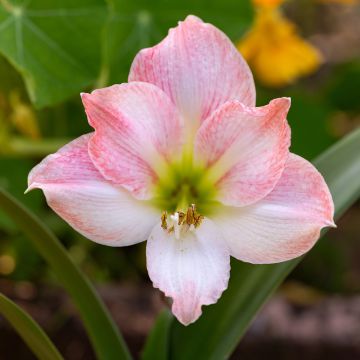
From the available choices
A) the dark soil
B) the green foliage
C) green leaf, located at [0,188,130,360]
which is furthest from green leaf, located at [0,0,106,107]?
the dark soil

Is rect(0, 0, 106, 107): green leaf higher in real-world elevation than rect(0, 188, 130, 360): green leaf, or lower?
higher

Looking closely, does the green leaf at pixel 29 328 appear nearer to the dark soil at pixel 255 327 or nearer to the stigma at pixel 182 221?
the stigma at pixel 182 221

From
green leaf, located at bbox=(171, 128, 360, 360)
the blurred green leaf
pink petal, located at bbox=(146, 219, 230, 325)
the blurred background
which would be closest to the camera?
pink petal, located at bbox=(146, 219, 230, 325)

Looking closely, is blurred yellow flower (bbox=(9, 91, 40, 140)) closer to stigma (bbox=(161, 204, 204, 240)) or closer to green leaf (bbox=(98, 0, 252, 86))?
green leaf (bbox=(98, 0, 252, 86))

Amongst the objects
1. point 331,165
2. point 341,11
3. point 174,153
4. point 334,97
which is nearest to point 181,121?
point 174,153

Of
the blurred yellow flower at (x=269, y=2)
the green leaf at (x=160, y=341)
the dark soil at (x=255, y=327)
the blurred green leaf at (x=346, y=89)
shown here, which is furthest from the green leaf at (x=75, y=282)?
the blurred green leaf at (x=346, y=89)

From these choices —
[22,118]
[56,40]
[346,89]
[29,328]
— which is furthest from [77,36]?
[346,89]

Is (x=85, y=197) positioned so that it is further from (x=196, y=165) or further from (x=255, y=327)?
(x=255, y=327)
